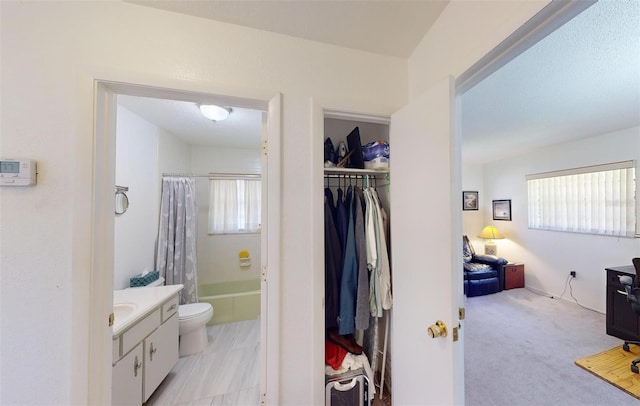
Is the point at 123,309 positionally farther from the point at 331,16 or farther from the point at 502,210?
the point at 502,210

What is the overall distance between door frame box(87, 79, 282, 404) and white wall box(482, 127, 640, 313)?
4.52 meters

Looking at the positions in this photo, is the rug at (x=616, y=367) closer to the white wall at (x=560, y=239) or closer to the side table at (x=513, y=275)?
the white wall at (x=560, y=239)

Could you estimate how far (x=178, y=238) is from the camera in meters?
2.68

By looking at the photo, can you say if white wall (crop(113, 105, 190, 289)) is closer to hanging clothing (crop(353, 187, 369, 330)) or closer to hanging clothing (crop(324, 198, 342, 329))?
hanging clothing (crop(324, 198, 342, 329))

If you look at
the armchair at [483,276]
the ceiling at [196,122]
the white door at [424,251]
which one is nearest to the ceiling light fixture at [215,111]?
the ceiling at [196,122]

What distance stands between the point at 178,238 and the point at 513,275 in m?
5.50

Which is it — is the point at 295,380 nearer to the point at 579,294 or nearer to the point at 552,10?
the point at 552,10

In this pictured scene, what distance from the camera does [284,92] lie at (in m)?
1.18

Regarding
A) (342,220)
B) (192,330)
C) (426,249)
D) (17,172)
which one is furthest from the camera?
(192,330)

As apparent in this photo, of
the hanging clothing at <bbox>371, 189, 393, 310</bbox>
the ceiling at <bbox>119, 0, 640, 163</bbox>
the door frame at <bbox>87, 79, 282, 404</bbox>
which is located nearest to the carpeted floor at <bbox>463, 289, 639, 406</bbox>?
the hanging clothing at <bbox>371, 189, 393, 310</bbox>

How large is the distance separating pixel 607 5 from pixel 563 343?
306cm

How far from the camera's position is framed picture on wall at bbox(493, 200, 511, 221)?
169 inches

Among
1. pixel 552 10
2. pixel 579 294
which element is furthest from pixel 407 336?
pixel 579 294

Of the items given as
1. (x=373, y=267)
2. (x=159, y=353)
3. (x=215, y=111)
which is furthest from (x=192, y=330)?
(x=215, y=111)
